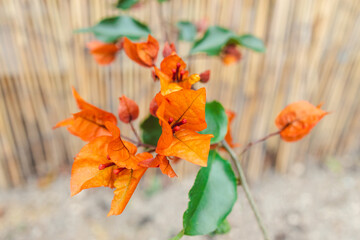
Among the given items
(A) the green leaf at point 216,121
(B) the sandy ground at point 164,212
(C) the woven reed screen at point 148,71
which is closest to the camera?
(A) the green leaf at point 216,121

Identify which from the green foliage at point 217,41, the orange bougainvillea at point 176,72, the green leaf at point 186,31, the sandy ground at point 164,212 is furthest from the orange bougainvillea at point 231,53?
the sandy ground at point 164,212

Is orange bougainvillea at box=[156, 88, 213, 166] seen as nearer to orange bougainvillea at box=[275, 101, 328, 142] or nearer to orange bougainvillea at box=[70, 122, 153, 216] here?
orange bougainvillea at box=[70, 122, 153, 216]

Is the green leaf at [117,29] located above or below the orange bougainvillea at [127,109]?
above

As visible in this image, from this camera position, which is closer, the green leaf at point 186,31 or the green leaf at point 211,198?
the green leaf at point 211,198

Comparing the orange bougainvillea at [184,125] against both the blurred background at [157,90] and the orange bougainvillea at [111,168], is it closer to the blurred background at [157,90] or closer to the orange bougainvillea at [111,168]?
the orange bougainvillea at [111,168]

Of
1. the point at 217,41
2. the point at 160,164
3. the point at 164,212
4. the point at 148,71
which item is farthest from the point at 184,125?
the point at 164,212

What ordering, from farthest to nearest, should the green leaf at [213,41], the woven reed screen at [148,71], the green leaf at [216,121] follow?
the woven reed screen at [148,71] < the green leaf at [213,41] < the green leaf at [216,121]

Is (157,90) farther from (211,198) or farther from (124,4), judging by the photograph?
(211,198)
